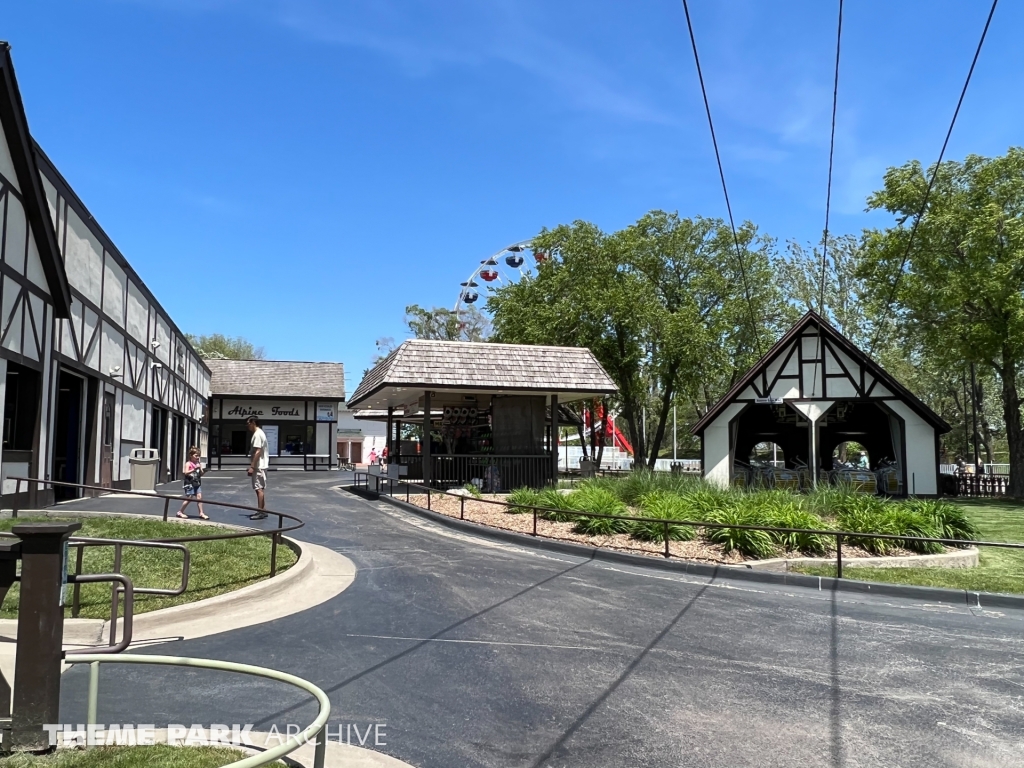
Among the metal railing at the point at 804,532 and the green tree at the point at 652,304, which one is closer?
the metal railing at the point at 804,532

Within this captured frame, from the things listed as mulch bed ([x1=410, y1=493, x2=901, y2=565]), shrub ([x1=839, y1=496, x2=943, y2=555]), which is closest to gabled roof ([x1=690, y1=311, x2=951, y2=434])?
mulch bed ([x1=410, y1=493, x2=901, y2=565])

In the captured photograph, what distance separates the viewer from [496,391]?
22547 mm

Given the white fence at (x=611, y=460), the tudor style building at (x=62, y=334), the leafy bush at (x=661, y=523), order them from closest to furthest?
the leafy bush at (x=661, y=523), the tudor style building at (x=62, y=334), the white fence at (x=611, y=460)

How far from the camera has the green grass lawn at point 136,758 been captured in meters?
4.23

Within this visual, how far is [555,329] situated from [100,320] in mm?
21192

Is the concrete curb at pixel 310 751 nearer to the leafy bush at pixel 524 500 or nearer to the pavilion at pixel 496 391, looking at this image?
the leafy bush at pixel 524 500

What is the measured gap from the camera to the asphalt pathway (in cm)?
493

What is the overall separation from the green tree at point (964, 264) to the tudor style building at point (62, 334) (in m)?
23.5

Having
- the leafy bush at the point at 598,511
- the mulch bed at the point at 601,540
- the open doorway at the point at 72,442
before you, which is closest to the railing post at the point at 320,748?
the mulch bed at the point at 601,540

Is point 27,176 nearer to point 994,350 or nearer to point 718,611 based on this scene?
point 718,611

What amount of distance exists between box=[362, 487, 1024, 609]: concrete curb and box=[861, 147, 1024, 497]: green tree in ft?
57.5

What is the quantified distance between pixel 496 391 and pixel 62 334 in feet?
36.5

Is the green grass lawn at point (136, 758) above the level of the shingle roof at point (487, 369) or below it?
below

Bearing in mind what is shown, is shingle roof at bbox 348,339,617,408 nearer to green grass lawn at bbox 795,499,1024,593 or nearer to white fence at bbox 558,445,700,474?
green grass lawn at bbox 795,499,1024,593
